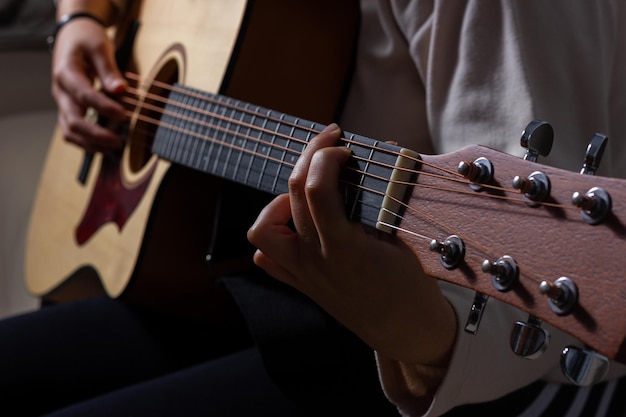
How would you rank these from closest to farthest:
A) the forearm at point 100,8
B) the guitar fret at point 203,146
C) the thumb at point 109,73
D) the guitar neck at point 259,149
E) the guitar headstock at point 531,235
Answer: the guitar headstock at point 531,235, the guitar neck at point 259,149, the guitar fret at point 203,146, the thumb at point 109,73, the forearm at point 100,8

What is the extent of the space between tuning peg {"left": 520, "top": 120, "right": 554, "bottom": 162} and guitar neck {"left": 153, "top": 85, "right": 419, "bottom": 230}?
8 cm

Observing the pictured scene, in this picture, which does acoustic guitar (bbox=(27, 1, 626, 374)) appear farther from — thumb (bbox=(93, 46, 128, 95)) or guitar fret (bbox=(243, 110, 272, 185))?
thumb (bbox=(93, 46, 128, 95))

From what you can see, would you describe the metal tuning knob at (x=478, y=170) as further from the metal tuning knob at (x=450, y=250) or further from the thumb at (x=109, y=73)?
the thumb at (x=109, y=73)

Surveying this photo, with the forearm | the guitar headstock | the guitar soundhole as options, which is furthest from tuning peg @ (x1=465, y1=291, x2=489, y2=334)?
the forearm

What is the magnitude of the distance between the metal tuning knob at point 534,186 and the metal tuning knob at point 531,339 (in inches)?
2.8

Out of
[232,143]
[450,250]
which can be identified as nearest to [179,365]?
[232,143]

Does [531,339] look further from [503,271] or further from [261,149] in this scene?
[261,149]

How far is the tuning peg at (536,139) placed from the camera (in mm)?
468

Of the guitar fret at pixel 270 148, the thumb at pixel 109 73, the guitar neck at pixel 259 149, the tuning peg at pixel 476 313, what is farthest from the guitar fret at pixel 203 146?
the tuning peg at pixel 476 313

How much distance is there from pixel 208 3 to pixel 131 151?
8.2 inches

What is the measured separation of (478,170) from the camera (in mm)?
485

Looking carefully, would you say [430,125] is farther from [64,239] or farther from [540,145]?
[64,239]

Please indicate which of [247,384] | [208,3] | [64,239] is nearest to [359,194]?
[247,384]

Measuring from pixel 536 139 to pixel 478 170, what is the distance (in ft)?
0.13
